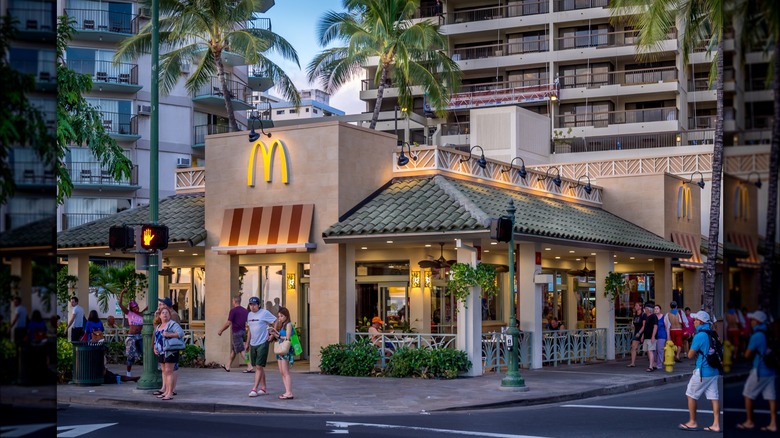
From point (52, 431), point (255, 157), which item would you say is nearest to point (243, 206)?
point (255, 157)

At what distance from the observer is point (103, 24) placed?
176 feet

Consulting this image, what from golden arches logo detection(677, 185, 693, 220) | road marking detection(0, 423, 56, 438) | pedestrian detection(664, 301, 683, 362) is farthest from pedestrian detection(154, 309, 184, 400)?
golden arches logo detection(677, 185, 693, 220)

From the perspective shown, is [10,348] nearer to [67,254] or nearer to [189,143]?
[67,254]

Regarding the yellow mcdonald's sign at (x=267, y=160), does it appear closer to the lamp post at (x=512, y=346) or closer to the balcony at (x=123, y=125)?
the lamp post at (x=512, y=346)

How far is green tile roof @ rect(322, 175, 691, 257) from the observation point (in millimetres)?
23094

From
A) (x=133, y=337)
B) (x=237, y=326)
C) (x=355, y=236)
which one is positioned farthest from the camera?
(x=237, y=326)

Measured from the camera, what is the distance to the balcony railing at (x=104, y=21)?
2084 inches

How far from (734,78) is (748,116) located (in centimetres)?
19

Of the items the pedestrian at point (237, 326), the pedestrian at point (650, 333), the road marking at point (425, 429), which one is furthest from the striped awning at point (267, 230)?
the road marking at point (425, 429)

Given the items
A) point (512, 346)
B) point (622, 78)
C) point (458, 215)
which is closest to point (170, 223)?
point (458, 215)

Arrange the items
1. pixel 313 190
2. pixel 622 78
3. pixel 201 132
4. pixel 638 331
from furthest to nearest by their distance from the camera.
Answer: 1. pixel 622 78
2. pixel 201 132
3. pixel 638 331
4. pixel 313 190

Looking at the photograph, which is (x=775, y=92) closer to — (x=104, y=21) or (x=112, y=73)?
(x=112, y=73)

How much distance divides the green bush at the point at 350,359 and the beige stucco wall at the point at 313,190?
1.56 ft

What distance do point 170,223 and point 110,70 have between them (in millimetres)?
27661
